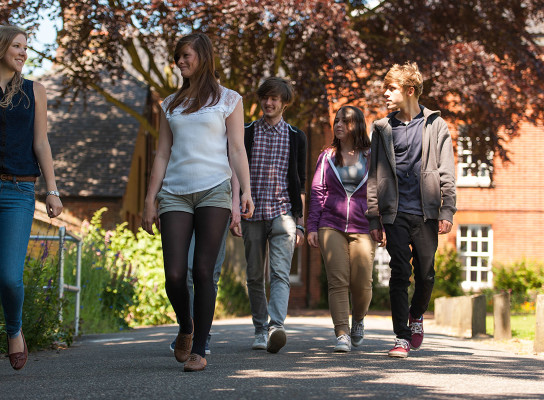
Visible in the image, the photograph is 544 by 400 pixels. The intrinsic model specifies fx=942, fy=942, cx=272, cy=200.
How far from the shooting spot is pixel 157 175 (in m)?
5.75

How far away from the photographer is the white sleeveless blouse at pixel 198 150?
220 inches

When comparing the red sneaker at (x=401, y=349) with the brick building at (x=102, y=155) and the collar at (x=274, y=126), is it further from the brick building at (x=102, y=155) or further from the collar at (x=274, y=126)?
the brick building at (x=102, y=155)

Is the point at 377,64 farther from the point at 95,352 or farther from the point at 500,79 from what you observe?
the point at 95,352

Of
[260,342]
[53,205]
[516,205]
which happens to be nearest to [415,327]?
[260,342]

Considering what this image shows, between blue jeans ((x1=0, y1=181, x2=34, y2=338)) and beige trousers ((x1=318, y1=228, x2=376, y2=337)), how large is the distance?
8.68 ft

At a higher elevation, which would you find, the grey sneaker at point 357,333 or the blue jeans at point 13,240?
the blue jeans at point 13,240

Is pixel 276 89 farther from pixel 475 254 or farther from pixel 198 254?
pixel 475 254

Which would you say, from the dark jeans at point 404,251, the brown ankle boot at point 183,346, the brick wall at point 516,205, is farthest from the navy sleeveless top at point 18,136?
the brick wall at point 516,205

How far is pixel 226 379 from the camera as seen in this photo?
5133 millimetres

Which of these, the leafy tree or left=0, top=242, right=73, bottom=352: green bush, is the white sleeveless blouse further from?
the leafy tree

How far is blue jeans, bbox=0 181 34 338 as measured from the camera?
5.26 metres

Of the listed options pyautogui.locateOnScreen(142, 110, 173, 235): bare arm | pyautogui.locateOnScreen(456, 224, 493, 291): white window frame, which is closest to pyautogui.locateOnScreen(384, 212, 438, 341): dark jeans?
pyautogui.locateOnScreen(142, 110, 173, 235): bare arm

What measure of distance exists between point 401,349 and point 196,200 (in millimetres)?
1982

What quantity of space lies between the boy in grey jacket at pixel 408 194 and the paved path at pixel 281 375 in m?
0.42
